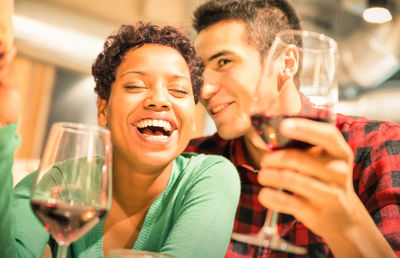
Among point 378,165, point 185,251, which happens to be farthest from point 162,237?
point 378,165

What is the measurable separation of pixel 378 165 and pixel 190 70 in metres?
0.76

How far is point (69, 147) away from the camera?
69 centimetres

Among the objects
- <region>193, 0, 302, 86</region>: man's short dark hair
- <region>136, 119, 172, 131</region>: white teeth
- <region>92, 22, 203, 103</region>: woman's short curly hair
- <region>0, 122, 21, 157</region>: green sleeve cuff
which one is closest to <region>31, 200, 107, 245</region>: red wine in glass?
<region>0, 122, 21, 157</region>: green sleeve cuff

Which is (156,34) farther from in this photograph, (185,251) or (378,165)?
(378,165)

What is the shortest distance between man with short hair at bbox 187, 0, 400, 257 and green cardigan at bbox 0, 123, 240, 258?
0.62 feet

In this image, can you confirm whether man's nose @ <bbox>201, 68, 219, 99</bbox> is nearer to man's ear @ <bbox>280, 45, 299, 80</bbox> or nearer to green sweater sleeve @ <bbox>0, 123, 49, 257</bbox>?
green sweater sleeve @ <bbox>0, 123, 49, 257</bbox>

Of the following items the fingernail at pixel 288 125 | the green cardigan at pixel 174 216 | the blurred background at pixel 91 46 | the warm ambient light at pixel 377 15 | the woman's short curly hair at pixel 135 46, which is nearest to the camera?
the fingernail at pixel 288 125

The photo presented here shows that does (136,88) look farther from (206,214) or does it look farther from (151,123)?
(206,214)

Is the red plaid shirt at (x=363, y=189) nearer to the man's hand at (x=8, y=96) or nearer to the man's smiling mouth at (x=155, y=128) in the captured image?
the man's smiling mouth at (x=155, y=128)

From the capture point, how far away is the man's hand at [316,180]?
0.62m

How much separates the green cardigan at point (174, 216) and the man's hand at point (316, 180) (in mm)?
362

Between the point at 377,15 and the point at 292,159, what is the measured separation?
3266 millimetres

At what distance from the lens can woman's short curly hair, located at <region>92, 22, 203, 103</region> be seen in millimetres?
1379

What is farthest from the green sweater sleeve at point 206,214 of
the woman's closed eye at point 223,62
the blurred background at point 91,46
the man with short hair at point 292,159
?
the blurred background at point 91,46
